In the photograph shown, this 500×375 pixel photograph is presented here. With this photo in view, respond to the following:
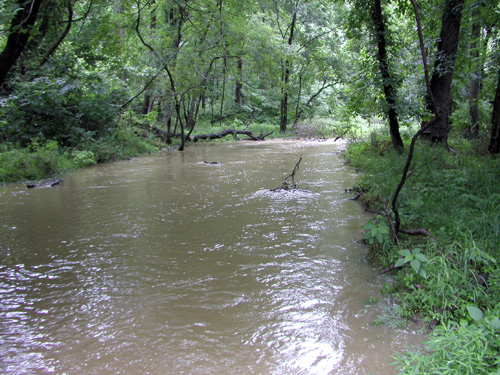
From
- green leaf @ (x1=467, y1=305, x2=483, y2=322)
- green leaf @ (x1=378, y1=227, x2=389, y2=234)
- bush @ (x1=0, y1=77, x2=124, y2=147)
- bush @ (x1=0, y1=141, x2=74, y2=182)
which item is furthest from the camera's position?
bush @ (x1=0, y1=77, x2=124, y2=147)

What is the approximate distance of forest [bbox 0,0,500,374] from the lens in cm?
348

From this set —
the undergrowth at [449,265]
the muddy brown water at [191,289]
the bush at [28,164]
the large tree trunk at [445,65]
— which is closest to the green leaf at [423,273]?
the undergrowth at [449,265]

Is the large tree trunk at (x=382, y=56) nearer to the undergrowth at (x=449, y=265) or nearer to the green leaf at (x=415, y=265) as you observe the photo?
the undergrowth at (x=449, y=265)

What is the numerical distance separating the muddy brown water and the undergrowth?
27 cm

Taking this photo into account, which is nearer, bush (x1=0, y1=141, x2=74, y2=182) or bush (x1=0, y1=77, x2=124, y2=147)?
bush (x1=0, y1=141, x2=74, y2=182)

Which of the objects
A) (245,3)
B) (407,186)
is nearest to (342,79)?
(245,3)

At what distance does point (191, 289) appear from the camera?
4.13m

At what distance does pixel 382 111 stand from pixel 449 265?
6.70 m

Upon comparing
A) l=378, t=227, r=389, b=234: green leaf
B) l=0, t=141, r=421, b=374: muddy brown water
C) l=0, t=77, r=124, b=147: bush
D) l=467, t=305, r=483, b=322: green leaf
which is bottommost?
l=0, t=141, r=421, b=374: muddy brown water

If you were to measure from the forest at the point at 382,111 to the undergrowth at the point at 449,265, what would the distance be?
2 centimetres

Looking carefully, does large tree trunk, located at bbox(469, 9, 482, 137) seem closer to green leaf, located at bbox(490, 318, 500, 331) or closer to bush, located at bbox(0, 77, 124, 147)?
green leaf, located at bbox(490, 318, 500, 331)

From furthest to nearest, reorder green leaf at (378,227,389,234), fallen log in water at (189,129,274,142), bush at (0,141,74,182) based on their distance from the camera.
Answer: fallen log in water at (189,129,274,142) → bush at (0,141,74,182) → green leaf at (378,227,389,234)

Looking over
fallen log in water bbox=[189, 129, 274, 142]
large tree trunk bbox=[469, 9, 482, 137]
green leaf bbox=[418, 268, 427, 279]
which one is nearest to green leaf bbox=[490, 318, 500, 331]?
green leaf bbox=[418, 268, 427, 279]

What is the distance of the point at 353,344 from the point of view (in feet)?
10.3
